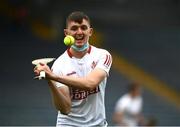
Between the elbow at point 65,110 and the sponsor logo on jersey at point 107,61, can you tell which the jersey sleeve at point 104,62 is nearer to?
the sponsor logo on jersey at point 107,61

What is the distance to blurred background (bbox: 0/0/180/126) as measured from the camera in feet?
54.7

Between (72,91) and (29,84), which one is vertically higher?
(72,91)

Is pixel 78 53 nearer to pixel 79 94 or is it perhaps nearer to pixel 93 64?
pixel 93 64

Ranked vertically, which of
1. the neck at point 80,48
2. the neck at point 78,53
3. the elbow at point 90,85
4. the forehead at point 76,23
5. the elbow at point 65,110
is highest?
the forehead at point 76,23

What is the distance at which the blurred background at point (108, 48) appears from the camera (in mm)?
16688

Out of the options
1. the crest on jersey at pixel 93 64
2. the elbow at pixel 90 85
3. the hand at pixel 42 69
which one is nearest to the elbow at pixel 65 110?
the elbow at pixel 90 85

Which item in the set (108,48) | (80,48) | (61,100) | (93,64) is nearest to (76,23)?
(80,48)

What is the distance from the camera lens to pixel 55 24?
72.8 ft

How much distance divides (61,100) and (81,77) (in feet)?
0.97

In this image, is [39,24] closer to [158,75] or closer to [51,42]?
[51,42]

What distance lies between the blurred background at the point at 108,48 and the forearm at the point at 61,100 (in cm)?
766

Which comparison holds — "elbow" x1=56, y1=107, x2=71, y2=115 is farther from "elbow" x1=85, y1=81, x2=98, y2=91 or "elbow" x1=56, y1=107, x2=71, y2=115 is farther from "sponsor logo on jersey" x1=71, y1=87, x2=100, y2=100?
"elbow" x1=85, y1=81, x2=98, y2=91

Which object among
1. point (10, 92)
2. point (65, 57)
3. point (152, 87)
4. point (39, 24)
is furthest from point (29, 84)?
point (65, 57)

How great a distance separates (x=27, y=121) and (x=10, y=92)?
314 centimetres
